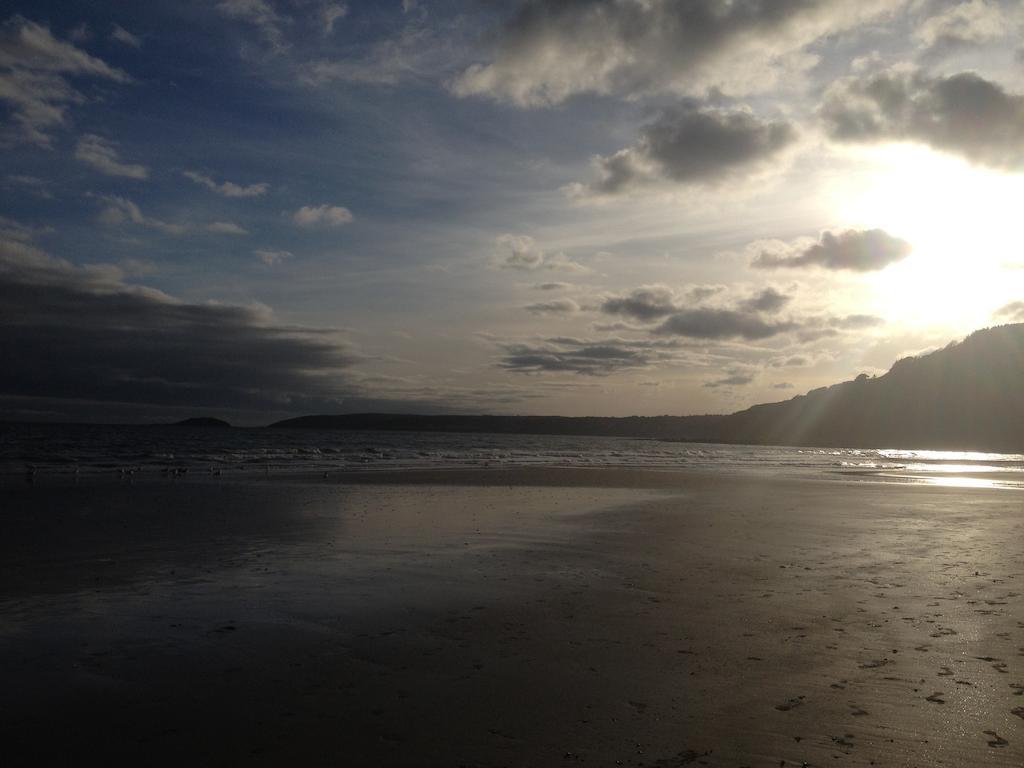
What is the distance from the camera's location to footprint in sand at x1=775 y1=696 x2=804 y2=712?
6.03 metres

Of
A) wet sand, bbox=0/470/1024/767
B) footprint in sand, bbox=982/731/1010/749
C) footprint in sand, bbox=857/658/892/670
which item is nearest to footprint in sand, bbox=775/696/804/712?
wet sand, bbox=0/470/1024/767

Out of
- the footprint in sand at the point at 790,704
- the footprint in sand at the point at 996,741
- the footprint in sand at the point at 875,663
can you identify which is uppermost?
the footprint in sand at the point at 996,741

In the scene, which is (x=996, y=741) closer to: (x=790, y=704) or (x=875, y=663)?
(x=790, y=704)

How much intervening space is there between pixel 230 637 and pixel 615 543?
28.7 ft

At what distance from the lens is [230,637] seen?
8.15 metres

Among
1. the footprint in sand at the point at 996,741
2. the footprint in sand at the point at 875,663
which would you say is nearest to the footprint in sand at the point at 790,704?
the footprint in sand at the point at 875,663

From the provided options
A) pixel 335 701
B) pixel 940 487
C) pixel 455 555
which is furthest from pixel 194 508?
pixel 940 487

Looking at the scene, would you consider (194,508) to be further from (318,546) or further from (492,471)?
(492,471)

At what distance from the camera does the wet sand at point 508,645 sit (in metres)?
5.45

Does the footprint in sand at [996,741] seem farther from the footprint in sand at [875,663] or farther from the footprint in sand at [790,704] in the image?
the footprint in sand at [875,663]

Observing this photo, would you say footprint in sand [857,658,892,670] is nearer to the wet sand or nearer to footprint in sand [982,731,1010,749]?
the wet sand

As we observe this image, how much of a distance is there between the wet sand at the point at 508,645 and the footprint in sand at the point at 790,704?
0.08 ft

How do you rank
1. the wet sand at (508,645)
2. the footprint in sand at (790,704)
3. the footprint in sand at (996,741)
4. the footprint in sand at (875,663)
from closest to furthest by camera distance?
the footprint in sand at (996,741) < the wet sand at (508,645) < the footprint in sand at (790,704) < the footprint in sand at (875,663)

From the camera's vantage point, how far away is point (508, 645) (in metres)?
7.87
